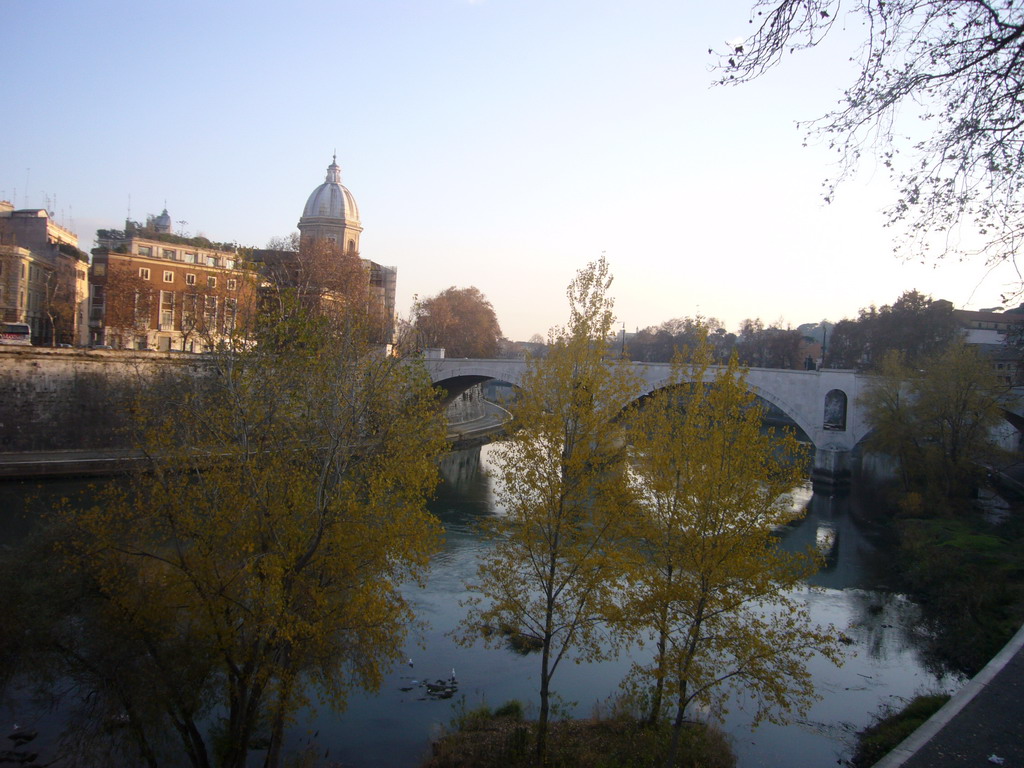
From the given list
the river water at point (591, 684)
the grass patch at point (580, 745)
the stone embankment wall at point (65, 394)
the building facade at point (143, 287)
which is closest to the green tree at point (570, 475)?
the grass patch at point (580, 745)

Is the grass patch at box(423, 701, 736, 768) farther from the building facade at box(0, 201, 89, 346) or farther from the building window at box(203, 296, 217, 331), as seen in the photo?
the building facade at box(0, 201, 89, 346)

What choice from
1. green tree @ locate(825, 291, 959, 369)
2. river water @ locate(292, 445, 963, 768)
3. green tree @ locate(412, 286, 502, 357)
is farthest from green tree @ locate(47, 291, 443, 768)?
green tree @ locate(412, 286, 502, 357)

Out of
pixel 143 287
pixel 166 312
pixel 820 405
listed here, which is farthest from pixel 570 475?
pixel 166 312

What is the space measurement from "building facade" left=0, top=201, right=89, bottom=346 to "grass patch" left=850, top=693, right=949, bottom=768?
21.9 metres

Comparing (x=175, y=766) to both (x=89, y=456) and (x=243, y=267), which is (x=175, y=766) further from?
(x=89, y=456)

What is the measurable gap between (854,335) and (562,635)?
93.6 feet

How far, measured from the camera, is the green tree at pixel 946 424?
49.9 ft

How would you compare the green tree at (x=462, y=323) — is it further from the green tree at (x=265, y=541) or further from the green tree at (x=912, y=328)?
the green tree at (x=265, y=541)

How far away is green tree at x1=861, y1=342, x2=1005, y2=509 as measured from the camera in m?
15.2

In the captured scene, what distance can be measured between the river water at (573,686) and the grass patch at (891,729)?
0.15 m

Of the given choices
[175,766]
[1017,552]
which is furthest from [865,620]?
[175,766]

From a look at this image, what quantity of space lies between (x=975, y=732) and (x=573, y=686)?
3940 mm

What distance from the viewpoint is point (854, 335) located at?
32.5 m

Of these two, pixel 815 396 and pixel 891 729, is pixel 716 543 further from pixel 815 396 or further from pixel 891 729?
pixel 815 396
